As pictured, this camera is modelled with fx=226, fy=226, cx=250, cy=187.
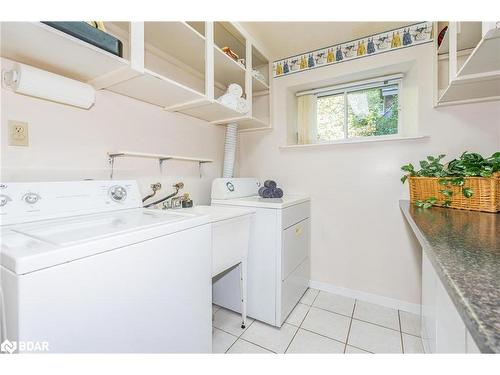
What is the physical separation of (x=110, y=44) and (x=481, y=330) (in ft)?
4.77

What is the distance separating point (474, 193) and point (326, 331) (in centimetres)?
127

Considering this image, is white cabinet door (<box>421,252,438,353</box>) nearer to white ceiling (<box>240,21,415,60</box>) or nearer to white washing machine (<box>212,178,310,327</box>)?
white washing machine (<box>212,178,310,327</box>)

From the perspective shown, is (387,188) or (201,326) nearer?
(201,326)

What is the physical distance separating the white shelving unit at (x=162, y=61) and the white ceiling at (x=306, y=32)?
0.11 metres

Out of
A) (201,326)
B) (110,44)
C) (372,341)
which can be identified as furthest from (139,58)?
(372,341)

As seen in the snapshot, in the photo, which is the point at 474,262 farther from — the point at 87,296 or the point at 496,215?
the point at 87,296

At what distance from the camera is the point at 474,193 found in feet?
4.17

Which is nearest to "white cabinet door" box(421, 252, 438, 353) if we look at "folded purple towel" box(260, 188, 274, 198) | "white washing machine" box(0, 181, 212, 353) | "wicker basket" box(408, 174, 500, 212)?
"wicker basket" box(408, 174, 500, 212)

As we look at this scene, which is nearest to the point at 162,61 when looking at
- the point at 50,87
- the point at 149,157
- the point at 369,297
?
the point at 149,157

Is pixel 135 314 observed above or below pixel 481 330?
below

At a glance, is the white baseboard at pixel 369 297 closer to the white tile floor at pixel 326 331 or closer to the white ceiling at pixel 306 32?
the white tile floor at pixel 326 331

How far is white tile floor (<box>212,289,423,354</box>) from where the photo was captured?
1.46 meters

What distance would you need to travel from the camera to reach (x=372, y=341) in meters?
1.52
